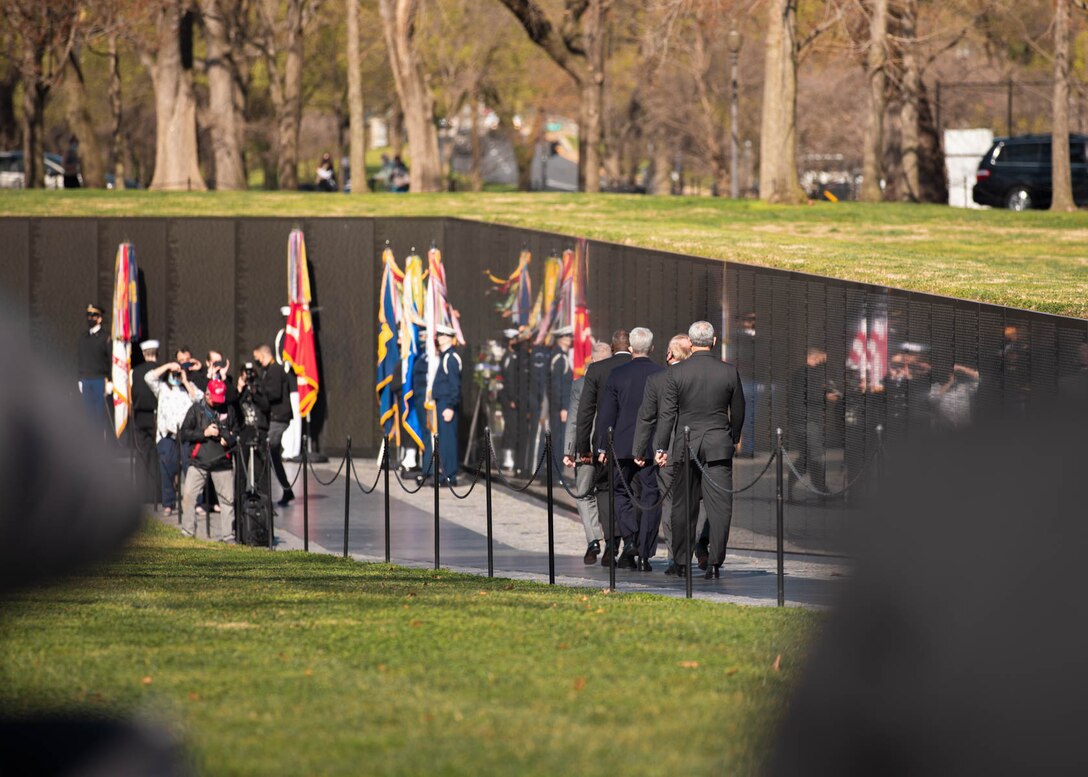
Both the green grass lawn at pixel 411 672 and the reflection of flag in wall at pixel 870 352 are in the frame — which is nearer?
the green grass lawn at pixel 411 672

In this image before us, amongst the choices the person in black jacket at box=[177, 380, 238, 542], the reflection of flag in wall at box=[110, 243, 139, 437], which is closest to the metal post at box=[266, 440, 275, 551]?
the person in black jacket at box=[177, 380, 238, 542]

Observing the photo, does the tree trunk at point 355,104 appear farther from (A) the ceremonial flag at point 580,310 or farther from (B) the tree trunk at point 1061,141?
(A) the ceremonial flag at point 580,310

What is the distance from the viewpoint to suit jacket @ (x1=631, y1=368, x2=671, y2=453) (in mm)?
12656

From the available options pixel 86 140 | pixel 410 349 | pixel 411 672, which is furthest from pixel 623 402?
pixel 86 140

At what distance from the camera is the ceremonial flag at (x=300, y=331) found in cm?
2352

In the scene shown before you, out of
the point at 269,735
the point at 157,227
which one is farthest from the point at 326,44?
the point at 269,735

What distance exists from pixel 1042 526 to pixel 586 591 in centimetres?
890

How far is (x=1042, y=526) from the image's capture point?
2383mm

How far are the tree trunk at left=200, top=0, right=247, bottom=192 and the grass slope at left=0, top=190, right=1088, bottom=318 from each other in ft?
23.1

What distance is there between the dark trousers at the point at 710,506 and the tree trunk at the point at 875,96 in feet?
57.0

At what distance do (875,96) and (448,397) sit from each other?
604 inches

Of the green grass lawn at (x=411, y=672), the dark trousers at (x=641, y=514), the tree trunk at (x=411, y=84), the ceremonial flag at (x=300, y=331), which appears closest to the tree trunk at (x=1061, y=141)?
the ceremonial flag at (x=300, y=331)

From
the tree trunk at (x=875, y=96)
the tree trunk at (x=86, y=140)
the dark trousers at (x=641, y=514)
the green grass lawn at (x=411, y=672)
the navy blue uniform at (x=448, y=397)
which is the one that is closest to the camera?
the green grass lawn at (x=411, y=672)

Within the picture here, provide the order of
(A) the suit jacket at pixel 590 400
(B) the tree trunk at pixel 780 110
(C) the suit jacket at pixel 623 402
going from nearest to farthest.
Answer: (C) the suit jacket at pixel 623 402, (A) the suit jacket at pixel 590 400, (B) the tree trunk at pixel 780 110
